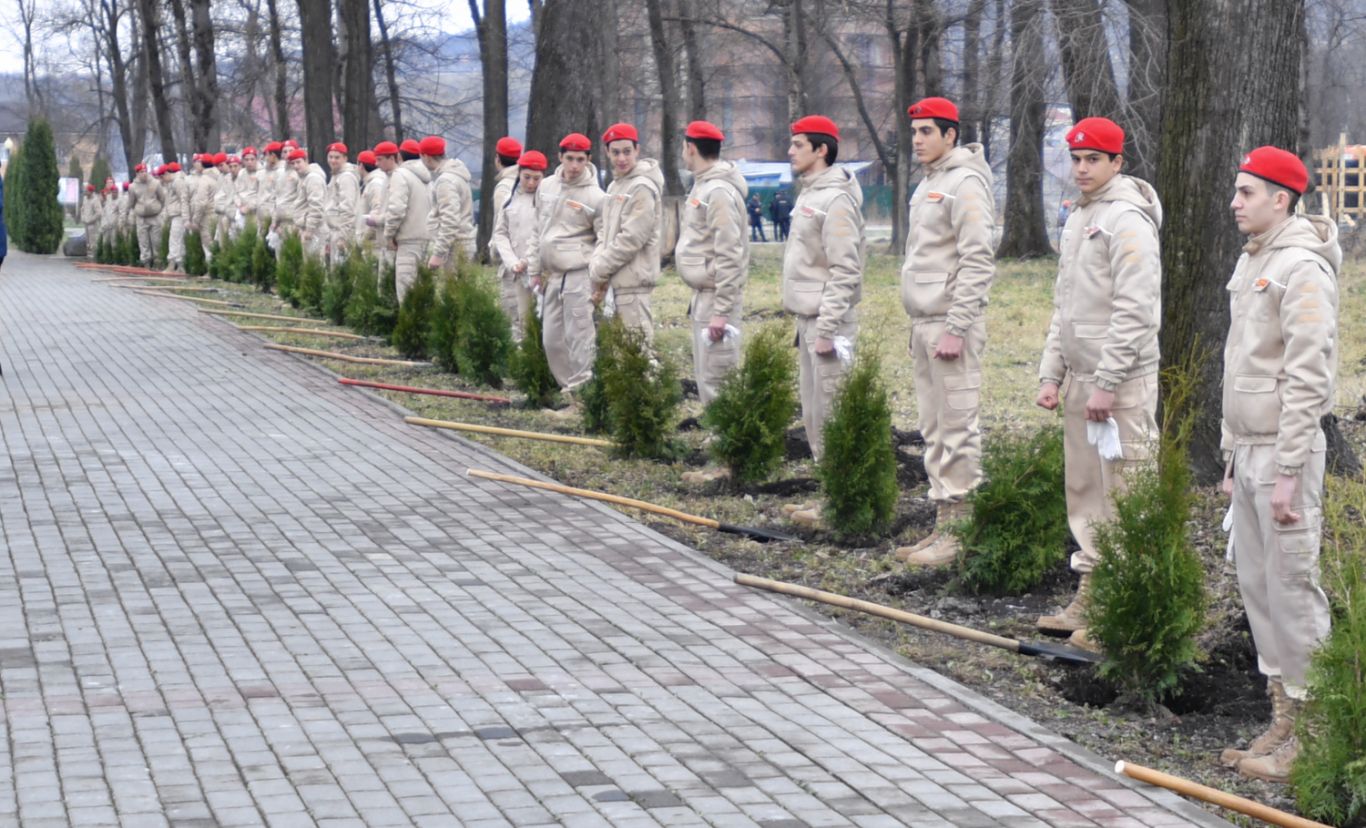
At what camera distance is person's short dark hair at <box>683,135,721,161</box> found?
11.3 m

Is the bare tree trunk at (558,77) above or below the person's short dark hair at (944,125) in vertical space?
above

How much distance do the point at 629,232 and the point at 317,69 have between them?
21082 millimetres

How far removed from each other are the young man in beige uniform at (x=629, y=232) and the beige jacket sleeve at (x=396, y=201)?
6.48m

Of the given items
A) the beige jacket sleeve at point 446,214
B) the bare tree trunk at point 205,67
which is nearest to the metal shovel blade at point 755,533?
the beige jacket sleeve at point 446,214

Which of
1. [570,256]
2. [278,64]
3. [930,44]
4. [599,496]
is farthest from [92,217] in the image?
[599,496]

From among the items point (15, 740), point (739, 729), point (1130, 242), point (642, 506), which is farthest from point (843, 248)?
point (15, 740)

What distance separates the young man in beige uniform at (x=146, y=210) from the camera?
3433 centimetres

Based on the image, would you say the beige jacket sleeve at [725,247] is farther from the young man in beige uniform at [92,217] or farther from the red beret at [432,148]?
the young man in beige uniform at [92,217]

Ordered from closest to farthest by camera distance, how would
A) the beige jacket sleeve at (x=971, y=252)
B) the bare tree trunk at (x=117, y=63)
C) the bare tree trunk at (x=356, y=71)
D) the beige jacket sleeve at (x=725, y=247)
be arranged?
1. the beige jacket sleeve at (x=971, y=252)
2. the beige jacket sleeve at (x=725, y=247)
3. the bare tree trunk at (x=356, y=71)
4. the bare tree trunk at (x=117, y=63)

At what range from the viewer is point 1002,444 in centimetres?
827

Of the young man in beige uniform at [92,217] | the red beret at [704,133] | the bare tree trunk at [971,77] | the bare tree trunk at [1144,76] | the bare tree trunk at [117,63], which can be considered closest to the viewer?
the red beret at [704,133]

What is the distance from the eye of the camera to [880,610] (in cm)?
745

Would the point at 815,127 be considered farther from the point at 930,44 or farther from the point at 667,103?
the point at 667,103

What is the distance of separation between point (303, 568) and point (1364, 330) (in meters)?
13.1
